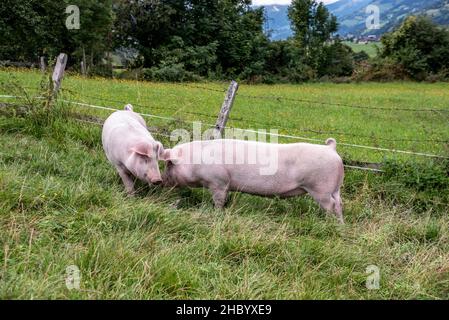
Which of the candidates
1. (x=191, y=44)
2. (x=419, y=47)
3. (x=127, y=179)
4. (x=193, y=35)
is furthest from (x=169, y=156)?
(x=419, y=47)

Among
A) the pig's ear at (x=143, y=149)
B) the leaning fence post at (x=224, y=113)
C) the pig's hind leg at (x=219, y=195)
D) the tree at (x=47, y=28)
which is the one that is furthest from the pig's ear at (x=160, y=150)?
the tree at (x=47, y=28)

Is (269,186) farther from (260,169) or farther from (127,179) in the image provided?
(127,179)

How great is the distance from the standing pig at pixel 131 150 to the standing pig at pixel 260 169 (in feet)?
0.98

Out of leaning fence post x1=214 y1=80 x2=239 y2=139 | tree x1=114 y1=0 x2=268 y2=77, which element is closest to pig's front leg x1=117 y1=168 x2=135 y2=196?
leaning fence post x1=214 y1=80 x2=239 y2=139

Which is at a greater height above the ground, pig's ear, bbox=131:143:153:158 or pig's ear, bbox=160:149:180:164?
pig's ear, bbox=131:143:153:158

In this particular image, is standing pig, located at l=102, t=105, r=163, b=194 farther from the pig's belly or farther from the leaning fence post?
the leaning fence post

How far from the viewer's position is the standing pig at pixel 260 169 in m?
5.58

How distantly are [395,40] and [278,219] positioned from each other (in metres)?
42.6

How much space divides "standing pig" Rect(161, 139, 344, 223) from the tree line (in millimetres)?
24151

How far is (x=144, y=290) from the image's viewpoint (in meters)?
3.39

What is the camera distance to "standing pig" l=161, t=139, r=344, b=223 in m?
5.58

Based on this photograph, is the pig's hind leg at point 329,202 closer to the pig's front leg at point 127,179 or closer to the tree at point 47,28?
the pig's front leg at point 127,179

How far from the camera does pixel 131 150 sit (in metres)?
5.83

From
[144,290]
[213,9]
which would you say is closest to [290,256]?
[144,290]
